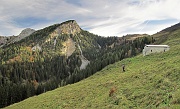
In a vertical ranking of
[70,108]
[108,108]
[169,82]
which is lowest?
[70,108]

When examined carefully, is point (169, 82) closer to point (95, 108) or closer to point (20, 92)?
point (95, 108)

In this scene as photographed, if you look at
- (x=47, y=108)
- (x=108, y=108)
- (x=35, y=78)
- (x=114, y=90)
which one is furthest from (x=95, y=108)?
(x=35, y=78)

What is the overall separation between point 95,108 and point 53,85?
90.8 meters

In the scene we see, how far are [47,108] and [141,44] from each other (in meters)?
121

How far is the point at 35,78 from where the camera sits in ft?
609

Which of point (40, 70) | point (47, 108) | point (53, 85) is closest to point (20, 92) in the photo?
point (53, 85)

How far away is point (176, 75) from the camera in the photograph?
1033 inches

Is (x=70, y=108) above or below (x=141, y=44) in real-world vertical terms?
below

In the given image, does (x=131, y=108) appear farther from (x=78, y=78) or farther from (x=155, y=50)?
(x=78, y=78)

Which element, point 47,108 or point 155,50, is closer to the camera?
point 47,108

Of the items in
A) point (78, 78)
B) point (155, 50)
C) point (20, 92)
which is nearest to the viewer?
point (155, 50)

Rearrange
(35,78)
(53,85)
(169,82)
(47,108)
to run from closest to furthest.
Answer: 1. (169,82)
2. (47,108)
3. (53,85)
4. (35,78)

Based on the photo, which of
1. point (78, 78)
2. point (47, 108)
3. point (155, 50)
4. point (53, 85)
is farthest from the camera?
point (53, 85)

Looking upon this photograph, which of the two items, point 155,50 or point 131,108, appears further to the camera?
point 155,50
